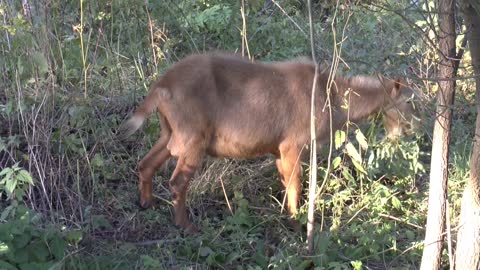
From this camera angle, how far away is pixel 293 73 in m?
6.25

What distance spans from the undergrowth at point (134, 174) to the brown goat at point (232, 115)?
0.24 m

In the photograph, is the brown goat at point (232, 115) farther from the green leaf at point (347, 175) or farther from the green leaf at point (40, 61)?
the green leaf at point (40, 61)

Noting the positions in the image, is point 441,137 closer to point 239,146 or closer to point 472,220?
Answer: point 472,220

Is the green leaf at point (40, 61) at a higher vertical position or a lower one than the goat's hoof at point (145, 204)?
higher

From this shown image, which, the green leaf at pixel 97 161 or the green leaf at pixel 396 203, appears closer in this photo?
the green leaf at pixel 97 161

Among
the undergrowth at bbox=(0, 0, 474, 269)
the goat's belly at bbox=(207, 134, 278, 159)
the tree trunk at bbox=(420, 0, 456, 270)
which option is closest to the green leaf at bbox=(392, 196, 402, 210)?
the undergrowth at bbox=(0, 0, 474, 269)

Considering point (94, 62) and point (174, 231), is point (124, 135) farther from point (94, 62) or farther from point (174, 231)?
point (174, 231)

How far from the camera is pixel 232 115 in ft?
19.7

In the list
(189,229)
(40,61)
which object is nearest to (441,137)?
(189,229)

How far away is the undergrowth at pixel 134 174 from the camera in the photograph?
17.4 feet

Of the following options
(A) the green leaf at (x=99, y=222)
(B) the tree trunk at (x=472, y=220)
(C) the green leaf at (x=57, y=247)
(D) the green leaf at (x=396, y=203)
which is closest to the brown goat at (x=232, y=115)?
(A) the green leaf at (x=99, y=222)

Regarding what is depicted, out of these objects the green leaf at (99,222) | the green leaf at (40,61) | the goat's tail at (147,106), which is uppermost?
the green leaf at (40,61)

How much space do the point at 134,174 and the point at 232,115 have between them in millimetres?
1033

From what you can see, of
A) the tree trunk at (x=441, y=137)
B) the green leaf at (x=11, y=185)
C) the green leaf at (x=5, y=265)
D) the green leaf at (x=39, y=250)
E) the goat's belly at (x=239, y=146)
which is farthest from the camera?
the goat's belly at (x=239, y=146)
